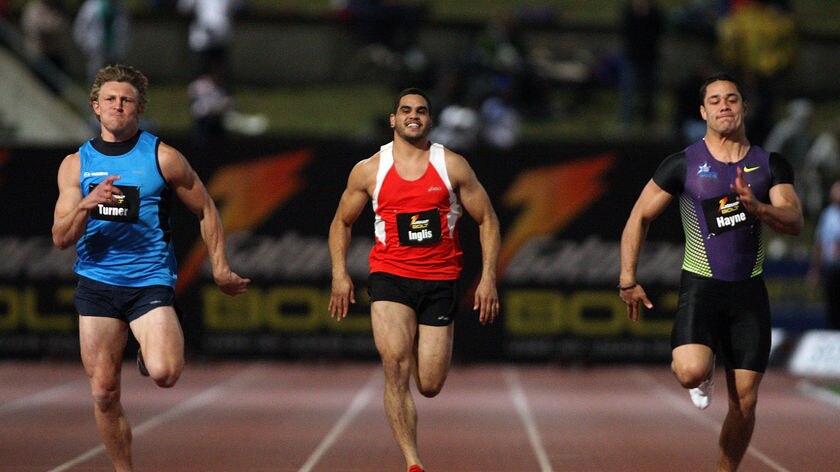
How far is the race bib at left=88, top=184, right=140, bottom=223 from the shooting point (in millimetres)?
9234

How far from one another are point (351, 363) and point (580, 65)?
10521 millimetres

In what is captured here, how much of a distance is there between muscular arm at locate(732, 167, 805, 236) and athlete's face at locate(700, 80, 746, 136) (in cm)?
25

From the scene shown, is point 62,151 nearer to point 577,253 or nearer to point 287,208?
point 287,208

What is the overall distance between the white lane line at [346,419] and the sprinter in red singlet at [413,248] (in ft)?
5.36

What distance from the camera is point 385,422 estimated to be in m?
14.5

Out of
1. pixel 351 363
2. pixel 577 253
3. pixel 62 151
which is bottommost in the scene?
pixel 351 363

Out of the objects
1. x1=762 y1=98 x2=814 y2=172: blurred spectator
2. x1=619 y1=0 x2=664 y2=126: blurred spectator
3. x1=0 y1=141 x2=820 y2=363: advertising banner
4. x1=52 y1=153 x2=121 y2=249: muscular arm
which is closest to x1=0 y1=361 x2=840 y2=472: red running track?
x1=0 y1=141 x2=820 y2=363: advertising banner

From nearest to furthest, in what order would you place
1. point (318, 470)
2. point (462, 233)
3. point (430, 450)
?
point (318, 470) < point (430, 450) < point (462, 233)

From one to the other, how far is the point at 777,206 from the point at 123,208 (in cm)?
369

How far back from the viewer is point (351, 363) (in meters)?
20.3

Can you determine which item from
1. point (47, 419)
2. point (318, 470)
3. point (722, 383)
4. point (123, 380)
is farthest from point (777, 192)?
point (123, 380)

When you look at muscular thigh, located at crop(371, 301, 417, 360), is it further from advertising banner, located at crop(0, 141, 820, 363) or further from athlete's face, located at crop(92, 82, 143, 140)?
advertising banner, located at crop(0, 141, 820, 363)

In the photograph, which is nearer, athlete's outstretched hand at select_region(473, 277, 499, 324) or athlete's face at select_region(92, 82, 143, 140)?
athlete's face at select_region(92, 82, 143, 140)

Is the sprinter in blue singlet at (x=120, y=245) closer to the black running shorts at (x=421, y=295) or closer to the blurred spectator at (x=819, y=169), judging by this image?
the black running shorts at (x=421, y=295)
